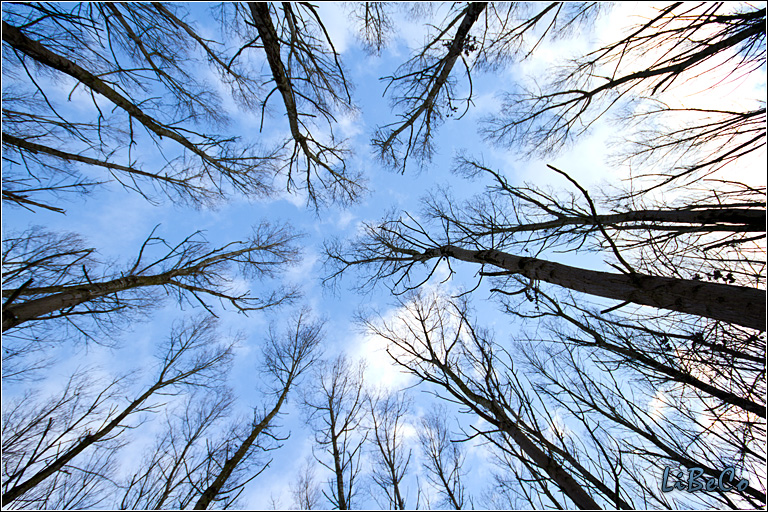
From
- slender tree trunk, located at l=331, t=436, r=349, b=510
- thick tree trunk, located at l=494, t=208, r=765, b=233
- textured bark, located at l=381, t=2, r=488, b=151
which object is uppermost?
Answer: textured bark, located at l=381, t=2, r=488, b=151

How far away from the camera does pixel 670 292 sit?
192 cm

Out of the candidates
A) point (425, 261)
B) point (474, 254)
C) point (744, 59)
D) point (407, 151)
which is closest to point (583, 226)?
point (474, 254)

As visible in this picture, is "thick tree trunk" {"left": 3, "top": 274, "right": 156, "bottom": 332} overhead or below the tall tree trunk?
overhead

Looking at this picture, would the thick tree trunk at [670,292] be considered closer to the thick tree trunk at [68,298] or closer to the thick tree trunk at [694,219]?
the thick tree trunk at [694,219]

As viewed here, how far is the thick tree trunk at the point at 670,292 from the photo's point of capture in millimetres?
1671

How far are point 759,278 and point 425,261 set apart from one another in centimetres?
489

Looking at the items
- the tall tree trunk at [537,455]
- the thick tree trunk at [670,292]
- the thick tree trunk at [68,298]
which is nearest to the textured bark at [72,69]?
the thick tree trunk at [68,298]

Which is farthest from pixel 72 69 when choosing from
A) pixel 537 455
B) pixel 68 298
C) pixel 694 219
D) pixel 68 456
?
pixel 694 219

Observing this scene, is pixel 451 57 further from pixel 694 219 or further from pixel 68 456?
pixel 68 456

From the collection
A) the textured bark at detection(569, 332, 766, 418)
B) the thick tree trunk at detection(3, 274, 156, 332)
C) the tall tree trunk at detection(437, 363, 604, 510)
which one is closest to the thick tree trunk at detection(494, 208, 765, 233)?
the textured bark at detection(569, 332, 766, 418)

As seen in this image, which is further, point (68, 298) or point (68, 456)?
point (68, 456)

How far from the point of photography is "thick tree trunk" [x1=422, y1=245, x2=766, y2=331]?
5.48 feet

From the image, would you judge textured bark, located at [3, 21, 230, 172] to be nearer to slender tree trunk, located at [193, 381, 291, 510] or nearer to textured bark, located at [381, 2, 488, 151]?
textured bark, located at [381, 2, 488, 151]

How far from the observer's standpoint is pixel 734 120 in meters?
3.48
